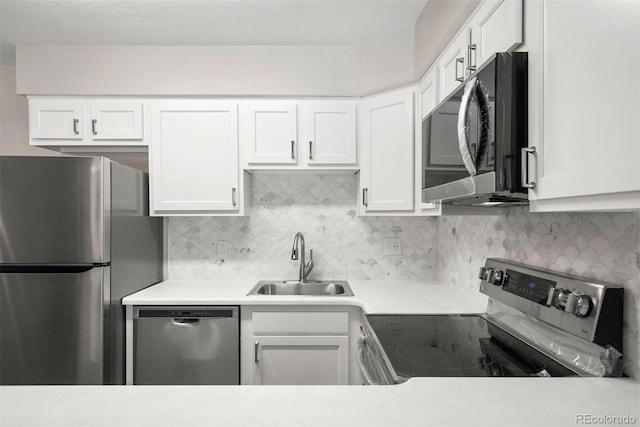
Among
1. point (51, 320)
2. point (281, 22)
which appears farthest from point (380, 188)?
point (51, 320)

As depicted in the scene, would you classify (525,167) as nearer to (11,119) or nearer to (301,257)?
(301,257)

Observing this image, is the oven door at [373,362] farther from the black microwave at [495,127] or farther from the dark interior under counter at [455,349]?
the black microwave at [495,127]

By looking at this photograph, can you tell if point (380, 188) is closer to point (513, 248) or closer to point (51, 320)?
point (513, 248)

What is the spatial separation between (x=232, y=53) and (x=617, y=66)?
217cm

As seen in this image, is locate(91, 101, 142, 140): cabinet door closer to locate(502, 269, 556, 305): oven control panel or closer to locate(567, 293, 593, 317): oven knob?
locate(502, 269, 556, 305): oven control panel

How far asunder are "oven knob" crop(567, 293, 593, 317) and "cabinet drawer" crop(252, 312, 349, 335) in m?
1.23

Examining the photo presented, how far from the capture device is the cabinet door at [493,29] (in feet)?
3.38

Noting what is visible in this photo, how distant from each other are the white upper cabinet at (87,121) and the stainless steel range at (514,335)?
6.26 ft

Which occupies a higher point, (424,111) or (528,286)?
(424,111)

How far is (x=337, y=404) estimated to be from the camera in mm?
818

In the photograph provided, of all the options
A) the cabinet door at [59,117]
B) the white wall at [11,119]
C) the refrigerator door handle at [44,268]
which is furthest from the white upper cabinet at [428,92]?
the white wall at [11,119]

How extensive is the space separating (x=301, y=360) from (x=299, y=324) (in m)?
0.20

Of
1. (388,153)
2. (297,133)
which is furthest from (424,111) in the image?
(297,133)

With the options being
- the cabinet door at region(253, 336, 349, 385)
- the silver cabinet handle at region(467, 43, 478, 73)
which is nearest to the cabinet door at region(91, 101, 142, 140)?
the cabinet door at region(253, 336, 349, 385)
